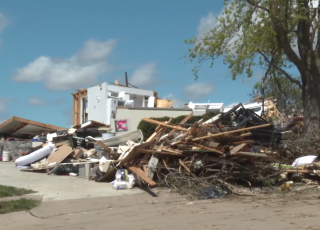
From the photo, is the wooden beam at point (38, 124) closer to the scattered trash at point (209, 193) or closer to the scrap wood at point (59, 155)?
the scrap wood at point (59, 155)

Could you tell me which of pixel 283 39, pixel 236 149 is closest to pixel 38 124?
pixel 283 39

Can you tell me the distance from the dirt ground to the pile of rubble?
0.84 metres

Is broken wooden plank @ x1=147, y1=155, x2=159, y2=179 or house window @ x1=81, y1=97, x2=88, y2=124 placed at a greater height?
house window @ x1=81, y1=97, x2=88, y2=124

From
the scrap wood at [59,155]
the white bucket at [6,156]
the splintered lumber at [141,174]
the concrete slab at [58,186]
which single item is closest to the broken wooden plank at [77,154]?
the scrap wood at [59,155]

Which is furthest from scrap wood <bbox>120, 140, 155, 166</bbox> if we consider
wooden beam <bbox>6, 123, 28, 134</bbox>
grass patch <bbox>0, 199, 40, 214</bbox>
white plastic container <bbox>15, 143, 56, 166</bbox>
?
wooden beam <bbox>6, 123, 28, 134</bbox>

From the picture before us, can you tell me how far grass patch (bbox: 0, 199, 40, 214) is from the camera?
8721 millimetres

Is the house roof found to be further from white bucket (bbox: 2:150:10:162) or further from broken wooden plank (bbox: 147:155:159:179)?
broken wooden plank (bbox: 147:155:159:179)

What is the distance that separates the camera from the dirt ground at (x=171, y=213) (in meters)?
7.23

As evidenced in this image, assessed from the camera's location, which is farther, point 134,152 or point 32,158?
point 32,158

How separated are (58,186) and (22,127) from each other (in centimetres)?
1230

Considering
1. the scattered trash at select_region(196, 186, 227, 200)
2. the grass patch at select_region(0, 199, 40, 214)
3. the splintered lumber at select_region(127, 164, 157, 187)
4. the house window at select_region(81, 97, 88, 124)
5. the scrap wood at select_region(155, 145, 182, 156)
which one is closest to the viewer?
the grass patch at select_region(0, 199, 40, 214)

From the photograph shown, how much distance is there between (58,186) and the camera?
11.6 meters

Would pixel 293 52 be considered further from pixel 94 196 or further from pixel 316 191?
pixel 94 196

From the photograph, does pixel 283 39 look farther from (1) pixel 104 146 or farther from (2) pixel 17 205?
(2) pixel 17 205
